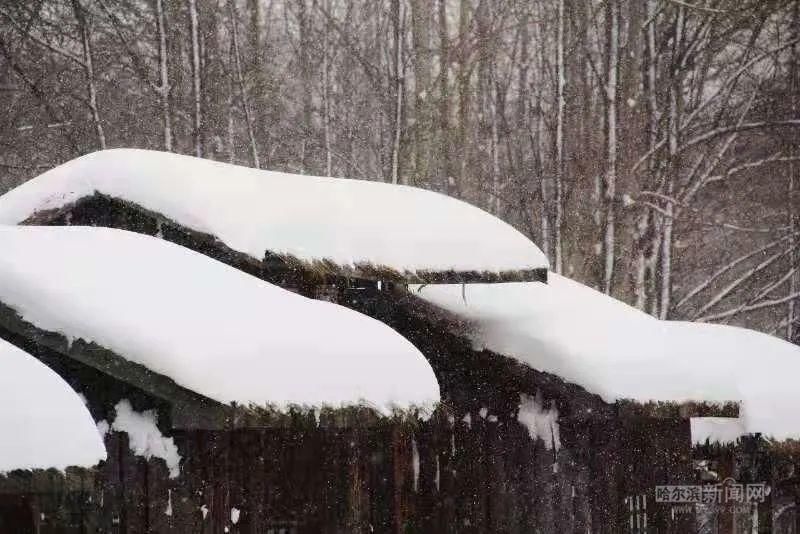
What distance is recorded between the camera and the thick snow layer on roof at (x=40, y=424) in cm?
405

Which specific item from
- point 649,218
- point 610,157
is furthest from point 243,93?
point 649,218

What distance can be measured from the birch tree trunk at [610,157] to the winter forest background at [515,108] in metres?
0.03

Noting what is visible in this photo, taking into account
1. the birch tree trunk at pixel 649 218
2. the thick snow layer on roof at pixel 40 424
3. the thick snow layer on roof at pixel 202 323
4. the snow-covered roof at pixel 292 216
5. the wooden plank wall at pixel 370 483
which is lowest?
the wooden plank wall at pixel 370 483

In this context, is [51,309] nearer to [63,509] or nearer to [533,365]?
[63,509]

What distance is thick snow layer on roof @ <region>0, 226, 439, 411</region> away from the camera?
18.3 ft

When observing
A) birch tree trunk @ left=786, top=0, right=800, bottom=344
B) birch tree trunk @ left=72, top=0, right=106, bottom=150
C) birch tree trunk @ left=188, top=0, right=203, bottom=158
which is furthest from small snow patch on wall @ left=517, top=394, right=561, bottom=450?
birch tree trunk @ left=786, top=0, right=800, bottom=344

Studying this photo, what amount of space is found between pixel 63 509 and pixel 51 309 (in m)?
1.03

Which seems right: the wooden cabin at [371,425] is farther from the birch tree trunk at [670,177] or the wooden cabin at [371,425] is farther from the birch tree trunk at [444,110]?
the birch tree trunk at [444,110]

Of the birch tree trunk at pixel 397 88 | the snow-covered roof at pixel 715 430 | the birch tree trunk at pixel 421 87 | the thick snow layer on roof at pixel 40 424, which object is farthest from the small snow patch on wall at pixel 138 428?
the birch tree trunk at pixel 421 87

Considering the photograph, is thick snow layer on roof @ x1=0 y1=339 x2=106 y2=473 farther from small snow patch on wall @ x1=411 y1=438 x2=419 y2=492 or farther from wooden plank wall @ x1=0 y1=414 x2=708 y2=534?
small snow patch on wall @ x1=411 y1=438 x2=419 y2=492

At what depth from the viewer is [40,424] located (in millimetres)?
4121

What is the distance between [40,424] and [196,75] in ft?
42.0

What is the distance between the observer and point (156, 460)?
620cm

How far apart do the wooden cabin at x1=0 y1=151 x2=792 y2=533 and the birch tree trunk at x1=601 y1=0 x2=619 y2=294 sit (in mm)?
6865
